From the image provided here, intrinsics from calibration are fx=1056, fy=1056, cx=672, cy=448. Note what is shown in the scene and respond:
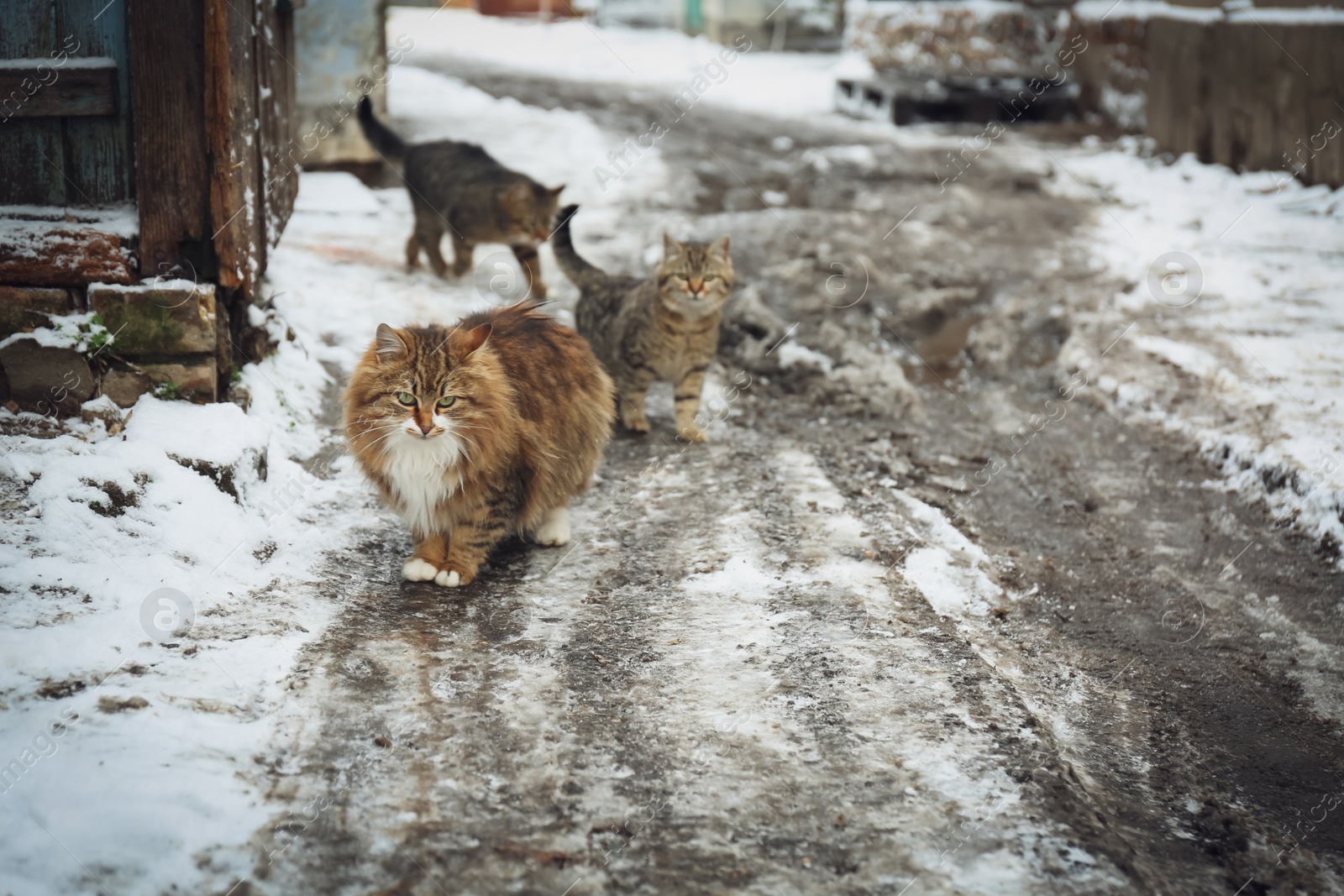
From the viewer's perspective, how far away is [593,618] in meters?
3.72

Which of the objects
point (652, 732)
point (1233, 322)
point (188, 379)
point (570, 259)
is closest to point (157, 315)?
point (188, 379)

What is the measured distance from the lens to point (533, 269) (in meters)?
6.86

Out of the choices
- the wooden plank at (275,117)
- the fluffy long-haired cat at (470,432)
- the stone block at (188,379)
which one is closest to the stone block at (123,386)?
the stone block at (188,379)

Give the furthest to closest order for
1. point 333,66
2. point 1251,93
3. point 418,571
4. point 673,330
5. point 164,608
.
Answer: point 1251,93
point 333,66
point 673,330
point 418,571
point 164,608

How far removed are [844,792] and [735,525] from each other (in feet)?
5.50

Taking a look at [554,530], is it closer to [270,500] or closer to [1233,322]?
[270,500]

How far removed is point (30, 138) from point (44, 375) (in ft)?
3.13

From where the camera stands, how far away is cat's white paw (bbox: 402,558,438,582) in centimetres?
385

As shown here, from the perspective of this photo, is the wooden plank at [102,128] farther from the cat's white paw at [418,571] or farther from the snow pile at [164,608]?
the cat's white paw at [418,571]

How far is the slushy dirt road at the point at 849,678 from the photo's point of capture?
8.68 feet

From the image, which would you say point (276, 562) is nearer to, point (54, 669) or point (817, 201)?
point (54, 669)

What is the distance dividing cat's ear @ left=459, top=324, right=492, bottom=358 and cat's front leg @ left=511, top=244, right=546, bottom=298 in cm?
311

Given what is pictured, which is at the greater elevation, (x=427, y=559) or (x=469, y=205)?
(x=469, y=205)

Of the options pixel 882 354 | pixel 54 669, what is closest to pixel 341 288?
pixel 882 354
